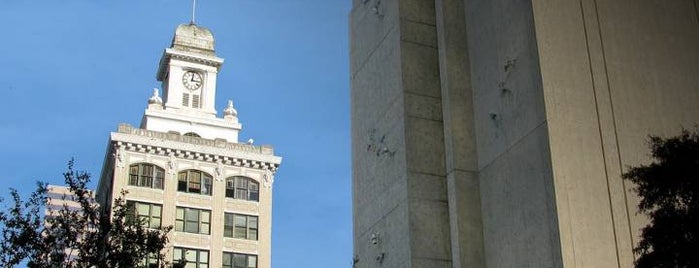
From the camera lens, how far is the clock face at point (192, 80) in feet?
293

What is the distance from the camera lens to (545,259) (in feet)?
Answer: 88.2

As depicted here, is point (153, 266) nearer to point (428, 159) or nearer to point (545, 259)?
point (428, 159)

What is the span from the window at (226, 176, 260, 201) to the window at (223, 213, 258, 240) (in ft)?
5.64

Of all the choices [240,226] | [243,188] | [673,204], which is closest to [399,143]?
[673,204]

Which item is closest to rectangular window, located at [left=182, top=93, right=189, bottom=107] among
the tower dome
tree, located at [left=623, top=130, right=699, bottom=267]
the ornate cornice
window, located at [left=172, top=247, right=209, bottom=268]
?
the tower dome

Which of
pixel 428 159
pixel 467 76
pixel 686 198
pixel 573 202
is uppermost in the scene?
pixel 467 76

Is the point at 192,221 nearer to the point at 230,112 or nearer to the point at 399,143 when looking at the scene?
the point at 230,112

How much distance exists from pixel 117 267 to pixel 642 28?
17.4 m

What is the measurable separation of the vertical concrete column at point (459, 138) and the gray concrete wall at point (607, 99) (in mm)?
4050

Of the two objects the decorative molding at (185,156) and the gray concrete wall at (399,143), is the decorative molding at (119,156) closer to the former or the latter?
the decorative molding at (185,156)

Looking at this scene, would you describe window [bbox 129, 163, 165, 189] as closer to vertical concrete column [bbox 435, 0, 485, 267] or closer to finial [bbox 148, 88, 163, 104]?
finial [bbox 148, 88, 163, 104]

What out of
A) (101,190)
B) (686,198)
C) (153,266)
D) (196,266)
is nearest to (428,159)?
(153,266)

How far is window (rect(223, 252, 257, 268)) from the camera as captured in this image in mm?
79750

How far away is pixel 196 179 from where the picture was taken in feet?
271
